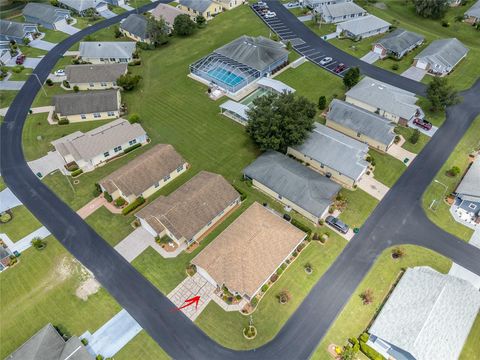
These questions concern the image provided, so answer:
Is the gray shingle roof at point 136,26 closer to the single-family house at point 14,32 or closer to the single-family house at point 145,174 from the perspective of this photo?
the single-family house at point 14,32

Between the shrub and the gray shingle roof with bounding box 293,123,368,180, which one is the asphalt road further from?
the gray shingle roof with bounding box 293,123,368,180

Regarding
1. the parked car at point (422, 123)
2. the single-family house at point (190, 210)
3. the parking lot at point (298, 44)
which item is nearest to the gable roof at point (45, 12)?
the parking lot at point (298, 44)

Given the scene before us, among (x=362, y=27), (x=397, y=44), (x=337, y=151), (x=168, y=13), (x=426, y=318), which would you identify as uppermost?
(x=362, y=27)

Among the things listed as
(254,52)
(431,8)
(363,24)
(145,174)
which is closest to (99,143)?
(145,174)

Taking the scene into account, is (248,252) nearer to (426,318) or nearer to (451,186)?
(426,318)

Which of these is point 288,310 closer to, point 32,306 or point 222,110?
point 32,306
